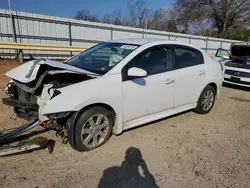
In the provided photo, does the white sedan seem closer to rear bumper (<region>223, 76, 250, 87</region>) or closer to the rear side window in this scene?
the rear side window

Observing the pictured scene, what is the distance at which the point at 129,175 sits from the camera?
110 inches

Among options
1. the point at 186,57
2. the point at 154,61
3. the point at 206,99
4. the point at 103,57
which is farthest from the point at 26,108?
the point at 206,99

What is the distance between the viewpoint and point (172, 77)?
4047mm

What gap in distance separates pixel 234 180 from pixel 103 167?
5.70ft

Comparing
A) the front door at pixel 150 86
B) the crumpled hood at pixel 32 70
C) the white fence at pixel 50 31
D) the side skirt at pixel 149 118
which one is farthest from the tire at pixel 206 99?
the white fence at pixel 50 31

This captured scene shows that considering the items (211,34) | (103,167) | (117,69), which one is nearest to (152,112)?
(117,69)

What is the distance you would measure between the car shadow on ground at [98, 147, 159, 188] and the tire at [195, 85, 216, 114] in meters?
2.41

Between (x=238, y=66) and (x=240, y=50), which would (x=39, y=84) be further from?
(x=240, y=50)

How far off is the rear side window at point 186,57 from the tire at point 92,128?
1.82 meters

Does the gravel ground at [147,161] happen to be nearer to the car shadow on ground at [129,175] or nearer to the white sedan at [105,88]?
the car shadow on ground at [129,175]

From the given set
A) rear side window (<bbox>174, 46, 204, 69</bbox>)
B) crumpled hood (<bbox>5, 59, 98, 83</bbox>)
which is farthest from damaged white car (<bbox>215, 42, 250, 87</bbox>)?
crumpled hood (<bbox>5, 59, 98, 83</bbox>)

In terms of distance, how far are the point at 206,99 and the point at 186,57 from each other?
4.09ft

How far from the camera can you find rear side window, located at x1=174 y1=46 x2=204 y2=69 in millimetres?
4256

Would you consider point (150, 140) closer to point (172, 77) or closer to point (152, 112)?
point (152, 112)
